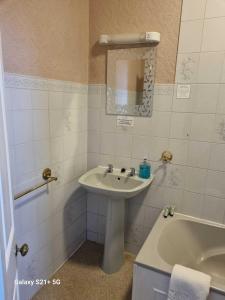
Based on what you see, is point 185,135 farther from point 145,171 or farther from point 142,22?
point 142,22

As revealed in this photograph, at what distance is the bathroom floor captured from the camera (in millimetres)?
1708

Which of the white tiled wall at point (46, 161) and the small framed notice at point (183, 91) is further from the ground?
the small framed notice at point (183, 91)

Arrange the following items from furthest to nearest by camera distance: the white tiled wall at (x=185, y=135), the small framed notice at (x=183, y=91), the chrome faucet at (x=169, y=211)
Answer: the chrome faucet at (x=169, y=211) → the small framed notice at (x=183, y=91) → the white tiled wall at (x=185, y=135)

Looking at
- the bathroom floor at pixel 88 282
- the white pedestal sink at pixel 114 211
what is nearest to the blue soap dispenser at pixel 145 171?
the white pedestal sink at pixel 114 211

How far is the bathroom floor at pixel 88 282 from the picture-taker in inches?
67.2

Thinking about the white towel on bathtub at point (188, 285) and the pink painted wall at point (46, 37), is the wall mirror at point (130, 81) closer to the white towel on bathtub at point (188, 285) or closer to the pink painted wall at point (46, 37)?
the pink painted wall at point (46, 37)

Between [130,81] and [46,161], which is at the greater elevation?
[130,81]

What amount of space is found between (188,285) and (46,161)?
1184 mm

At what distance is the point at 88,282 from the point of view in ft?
6.03

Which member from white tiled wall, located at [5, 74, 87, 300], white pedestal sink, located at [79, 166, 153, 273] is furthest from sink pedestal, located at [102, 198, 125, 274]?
white tiled wall, located at [5, 74, 87, 300]

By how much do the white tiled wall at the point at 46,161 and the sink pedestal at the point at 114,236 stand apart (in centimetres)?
39

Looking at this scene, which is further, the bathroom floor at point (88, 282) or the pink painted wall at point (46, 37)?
the bathroom floor at point (88, 282)

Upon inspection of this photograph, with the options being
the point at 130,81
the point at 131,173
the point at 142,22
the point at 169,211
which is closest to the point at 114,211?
the point at 131,173

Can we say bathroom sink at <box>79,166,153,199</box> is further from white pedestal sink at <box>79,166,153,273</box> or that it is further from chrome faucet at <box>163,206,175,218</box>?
chrome faucet at <box>163,206,175,218</box>
